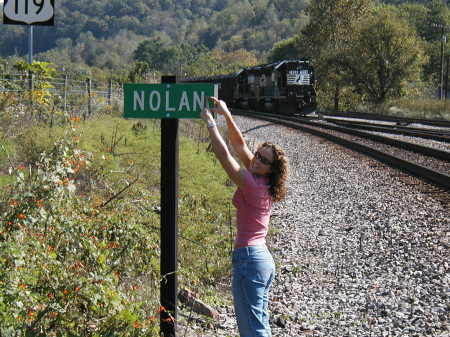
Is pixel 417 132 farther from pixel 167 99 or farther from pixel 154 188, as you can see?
pixel 167 99

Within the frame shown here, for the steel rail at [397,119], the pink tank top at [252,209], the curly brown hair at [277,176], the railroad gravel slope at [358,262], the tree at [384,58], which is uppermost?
the tree at [384,58]

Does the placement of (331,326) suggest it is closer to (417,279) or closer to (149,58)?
(417,279)

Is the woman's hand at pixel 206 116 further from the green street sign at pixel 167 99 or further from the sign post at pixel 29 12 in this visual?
the sign post at pixel 29 12

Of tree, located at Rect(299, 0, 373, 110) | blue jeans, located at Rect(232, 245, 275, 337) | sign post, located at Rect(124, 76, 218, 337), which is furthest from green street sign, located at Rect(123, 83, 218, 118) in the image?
tree, located at Rect(299, 0, 373, 110)

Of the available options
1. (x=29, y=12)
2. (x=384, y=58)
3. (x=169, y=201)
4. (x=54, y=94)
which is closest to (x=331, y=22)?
(x=384, y=58)

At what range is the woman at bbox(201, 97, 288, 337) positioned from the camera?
11.5 ft

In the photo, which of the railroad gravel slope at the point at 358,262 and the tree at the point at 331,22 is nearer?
the railroad gravel slope at the point at 358,262

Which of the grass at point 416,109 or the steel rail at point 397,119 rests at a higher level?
the grass at point 416,109

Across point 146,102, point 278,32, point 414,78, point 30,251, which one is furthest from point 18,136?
point 278,32

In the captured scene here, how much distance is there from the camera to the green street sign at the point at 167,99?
3.55m

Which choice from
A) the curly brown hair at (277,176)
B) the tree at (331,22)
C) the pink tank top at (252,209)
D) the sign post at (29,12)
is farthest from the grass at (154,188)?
the tree at (331,22)

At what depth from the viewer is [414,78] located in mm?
42469

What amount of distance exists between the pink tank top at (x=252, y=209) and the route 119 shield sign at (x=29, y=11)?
133 inches

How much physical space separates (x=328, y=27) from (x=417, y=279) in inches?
2020
